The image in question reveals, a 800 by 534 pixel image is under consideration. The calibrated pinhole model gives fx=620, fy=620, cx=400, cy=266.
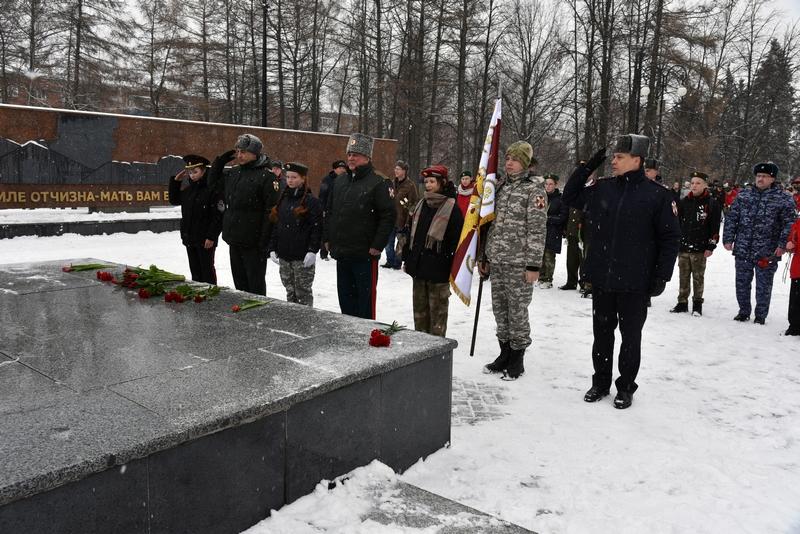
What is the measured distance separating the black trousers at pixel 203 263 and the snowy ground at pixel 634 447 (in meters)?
2.26

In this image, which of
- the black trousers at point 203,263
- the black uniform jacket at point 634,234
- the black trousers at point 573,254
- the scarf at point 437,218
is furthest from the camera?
A: the black trousers at point 573,254

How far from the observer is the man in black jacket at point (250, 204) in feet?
20.2

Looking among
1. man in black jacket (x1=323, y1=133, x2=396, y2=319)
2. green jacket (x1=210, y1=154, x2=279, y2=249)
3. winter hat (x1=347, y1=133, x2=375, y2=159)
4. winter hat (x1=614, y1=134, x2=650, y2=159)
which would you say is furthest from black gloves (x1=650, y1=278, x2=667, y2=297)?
Answer: green jacket (x1=210, y1=154, x2=279, y2=249)

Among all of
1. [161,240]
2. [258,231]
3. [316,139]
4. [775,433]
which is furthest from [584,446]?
[316,139]

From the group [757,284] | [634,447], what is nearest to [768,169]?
[757,284]

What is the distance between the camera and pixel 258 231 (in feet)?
20.5

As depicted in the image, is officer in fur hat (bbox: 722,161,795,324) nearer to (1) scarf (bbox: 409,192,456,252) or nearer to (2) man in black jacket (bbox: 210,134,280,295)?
(1) scarf (bbox: 409,192,456,252)

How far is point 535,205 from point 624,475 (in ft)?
7.52

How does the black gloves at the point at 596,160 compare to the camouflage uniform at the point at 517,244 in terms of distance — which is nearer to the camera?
the black gloves at the point at 596,160

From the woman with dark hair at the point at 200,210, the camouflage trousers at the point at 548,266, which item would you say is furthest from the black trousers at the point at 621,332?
the camouflage trousers at the point at 548,266

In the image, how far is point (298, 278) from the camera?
6.52m

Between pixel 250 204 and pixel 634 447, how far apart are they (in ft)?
13.5

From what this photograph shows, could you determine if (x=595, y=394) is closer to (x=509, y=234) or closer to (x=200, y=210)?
(x=509, y=234)

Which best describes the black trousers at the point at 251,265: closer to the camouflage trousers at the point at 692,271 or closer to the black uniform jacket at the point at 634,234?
the black uniform jacket at the point at 634,234
